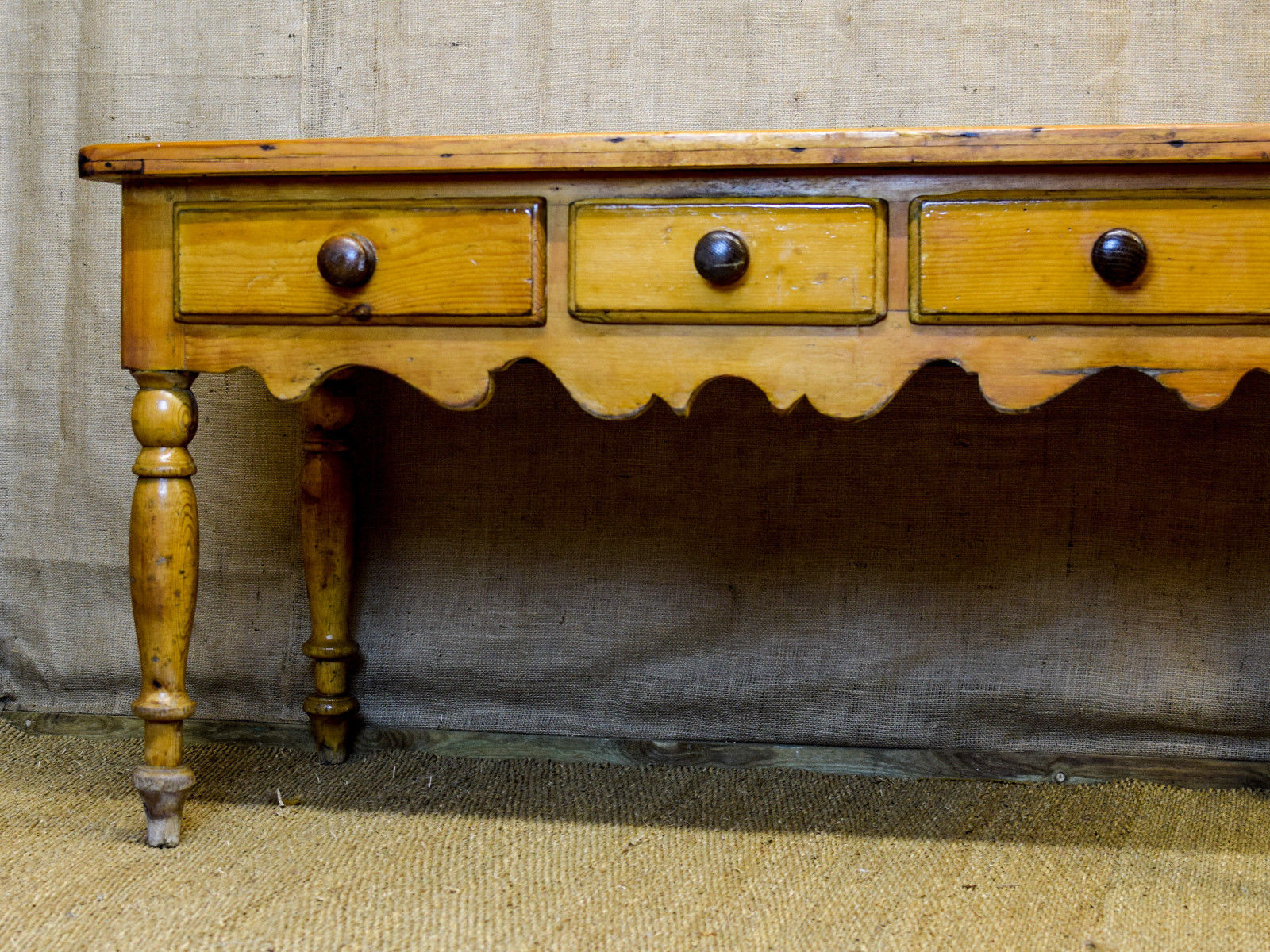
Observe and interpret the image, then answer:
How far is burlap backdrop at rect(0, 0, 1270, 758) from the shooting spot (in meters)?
1.37

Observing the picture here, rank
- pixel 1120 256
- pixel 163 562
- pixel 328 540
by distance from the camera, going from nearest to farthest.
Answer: pixel 1120 256
pixel 163 562
pixel 328 540

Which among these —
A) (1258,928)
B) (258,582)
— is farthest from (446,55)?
(1258,928)

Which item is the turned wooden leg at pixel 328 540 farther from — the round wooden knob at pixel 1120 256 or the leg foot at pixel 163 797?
the round wooden knob at pixel 1120 256

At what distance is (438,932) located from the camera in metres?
0.92

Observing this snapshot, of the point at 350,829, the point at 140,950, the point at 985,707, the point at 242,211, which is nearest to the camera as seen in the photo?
the point at 140,950

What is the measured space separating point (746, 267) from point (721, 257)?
0.03m

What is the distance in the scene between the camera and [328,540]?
135 cm

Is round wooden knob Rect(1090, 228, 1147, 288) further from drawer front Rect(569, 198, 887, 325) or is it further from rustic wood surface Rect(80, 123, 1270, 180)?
drawer front Rect(569, 198, 887, 325)

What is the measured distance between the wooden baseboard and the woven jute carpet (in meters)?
0.03

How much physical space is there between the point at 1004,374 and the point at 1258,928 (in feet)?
1.80

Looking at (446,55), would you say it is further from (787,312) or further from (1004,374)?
(1004,374)

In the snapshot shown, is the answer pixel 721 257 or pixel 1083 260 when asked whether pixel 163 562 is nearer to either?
pixel 721 257

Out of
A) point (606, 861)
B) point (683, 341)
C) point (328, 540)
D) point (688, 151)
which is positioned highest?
point (688, 151)

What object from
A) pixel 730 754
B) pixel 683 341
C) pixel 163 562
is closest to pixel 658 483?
pixel 730 754
